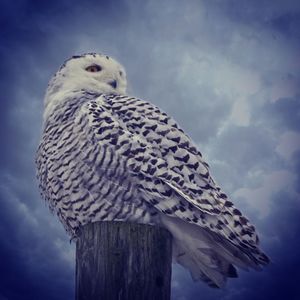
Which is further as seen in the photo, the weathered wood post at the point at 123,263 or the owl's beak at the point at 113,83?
the owl's beak at the point at 113,83

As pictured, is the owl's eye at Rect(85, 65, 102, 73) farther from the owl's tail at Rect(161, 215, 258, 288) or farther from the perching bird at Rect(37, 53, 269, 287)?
the owl's tail at Rect(161, 215, 258, 288)

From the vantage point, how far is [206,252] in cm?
410

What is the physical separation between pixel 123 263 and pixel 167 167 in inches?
70.0

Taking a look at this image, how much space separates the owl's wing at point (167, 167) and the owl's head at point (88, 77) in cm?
79

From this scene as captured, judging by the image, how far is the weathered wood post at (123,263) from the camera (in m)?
Answer: 2.39

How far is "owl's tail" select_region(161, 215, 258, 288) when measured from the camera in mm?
3941

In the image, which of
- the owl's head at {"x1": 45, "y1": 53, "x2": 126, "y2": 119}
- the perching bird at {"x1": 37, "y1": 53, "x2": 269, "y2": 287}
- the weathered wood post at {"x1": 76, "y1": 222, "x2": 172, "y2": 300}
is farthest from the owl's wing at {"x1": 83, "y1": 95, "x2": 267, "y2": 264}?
the weathered wood post at {"x1": 76, "y1": 222, "x2": 172, "y2": 300}

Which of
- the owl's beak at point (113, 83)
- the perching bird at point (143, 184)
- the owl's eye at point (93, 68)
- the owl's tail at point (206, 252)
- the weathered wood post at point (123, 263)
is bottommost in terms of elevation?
the weathered wood post at point (123, 263)

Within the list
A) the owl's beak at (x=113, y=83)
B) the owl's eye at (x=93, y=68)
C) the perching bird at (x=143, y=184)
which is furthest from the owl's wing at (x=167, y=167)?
the owl's eye at (x=93, y=68)

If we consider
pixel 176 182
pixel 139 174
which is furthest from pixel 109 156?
pixel 176 182

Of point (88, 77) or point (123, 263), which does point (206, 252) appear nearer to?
point (123, 263)

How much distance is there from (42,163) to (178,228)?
55.4 inches

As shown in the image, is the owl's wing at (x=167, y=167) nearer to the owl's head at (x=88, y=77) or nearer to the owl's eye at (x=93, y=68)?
the owl's head at (x=88, y=77)

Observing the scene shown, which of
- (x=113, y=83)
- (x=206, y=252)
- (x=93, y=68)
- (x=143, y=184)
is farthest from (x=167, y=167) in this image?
(x=93, y=68)
